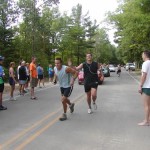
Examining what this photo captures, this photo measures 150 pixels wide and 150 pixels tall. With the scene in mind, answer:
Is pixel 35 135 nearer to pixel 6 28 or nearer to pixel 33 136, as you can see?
pixel 33 136

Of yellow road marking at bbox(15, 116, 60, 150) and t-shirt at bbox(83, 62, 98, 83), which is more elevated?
t-shirt at bbox(83, 62, 98, 83)

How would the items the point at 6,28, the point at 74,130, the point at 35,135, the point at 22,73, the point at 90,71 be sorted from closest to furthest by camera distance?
1. the point at 35,135
2. the point at 74,130
3. the point at 90,71
4. the point at 22,73
5. the point at 6,28

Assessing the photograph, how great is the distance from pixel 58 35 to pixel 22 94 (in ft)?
135

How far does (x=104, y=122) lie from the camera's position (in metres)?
9.67

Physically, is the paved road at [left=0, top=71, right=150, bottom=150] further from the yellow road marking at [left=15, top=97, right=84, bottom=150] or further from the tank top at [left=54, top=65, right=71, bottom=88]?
the tank top at [left=54, top=65, right=71, bottom=88]

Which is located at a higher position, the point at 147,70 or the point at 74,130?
the point at 147,70

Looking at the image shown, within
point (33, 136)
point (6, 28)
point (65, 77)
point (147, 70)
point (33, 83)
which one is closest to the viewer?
point (33, 136)

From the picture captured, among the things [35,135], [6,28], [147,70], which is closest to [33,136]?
[35,135]

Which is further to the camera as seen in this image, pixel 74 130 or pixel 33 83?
pixel 33 83

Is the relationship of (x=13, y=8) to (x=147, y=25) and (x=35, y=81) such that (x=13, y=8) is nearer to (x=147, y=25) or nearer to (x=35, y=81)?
(x=147, y=25)

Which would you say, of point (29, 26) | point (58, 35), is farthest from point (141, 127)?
point (58, 35)

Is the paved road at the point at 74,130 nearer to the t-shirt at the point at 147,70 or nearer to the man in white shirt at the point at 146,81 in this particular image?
the man in white shirt at the point at 146,81

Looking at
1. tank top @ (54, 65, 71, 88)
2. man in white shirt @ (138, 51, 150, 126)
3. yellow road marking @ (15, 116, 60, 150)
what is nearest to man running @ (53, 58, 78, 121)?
tank top @ (54, 65, 71, 88)

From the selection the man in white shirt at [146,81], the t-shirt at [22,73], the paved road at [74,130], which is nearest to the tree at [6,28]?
the t-shirt at [22,73]
